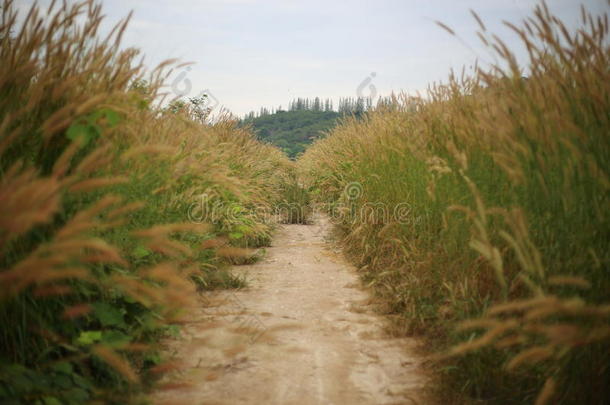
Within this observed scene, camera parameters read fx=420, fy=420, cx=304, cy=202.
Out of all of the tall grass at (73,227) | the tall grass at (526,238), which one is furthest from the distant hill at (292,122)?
the tall grass at (73,227)

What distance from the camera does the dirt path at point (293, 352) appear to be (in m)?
2.02

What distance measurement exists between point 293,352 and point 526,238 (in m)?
1.54

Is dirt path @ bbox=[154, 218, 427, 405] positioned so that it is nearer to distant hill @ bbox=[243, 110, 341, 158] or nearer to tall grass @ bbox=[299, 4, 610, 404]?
tall grass @ bbox=[299, 4, 610, 404]

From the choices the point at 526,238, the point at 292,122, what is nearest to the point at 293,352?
the point at 526,238

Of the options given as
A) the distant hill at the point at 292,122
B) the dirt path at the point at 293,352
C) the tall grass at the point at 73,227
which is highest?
the distant hill at the point at 292,122

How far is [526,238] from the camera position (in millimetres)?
1407

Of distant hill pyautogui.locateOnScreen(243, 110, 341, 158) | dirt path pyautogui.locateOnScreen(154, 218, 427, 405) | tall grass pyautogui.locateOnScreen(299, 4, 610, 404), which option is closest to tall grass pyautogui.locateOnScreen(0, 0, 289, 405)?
dirt path pyautogui.locateOnScreen(154, 218, 427, 405)

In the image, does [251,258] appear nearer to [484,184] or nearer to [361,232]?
[361,232]

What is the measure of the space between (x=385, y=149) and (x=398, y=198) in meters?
0.74

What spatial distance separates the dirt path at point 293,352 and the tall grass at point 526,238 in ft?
0.84

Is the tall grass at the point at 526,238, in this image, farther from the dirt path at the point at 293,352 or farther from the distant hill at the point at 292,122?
the distant hill at the point at 292,122

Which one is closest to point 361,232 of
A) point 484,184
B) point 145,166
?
point 484,184

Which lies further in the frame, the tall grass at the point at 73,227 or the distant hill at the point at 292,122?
the distant hill at the point at 292,122

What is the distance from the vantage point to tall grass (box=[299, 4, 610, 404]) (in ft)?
4.89
